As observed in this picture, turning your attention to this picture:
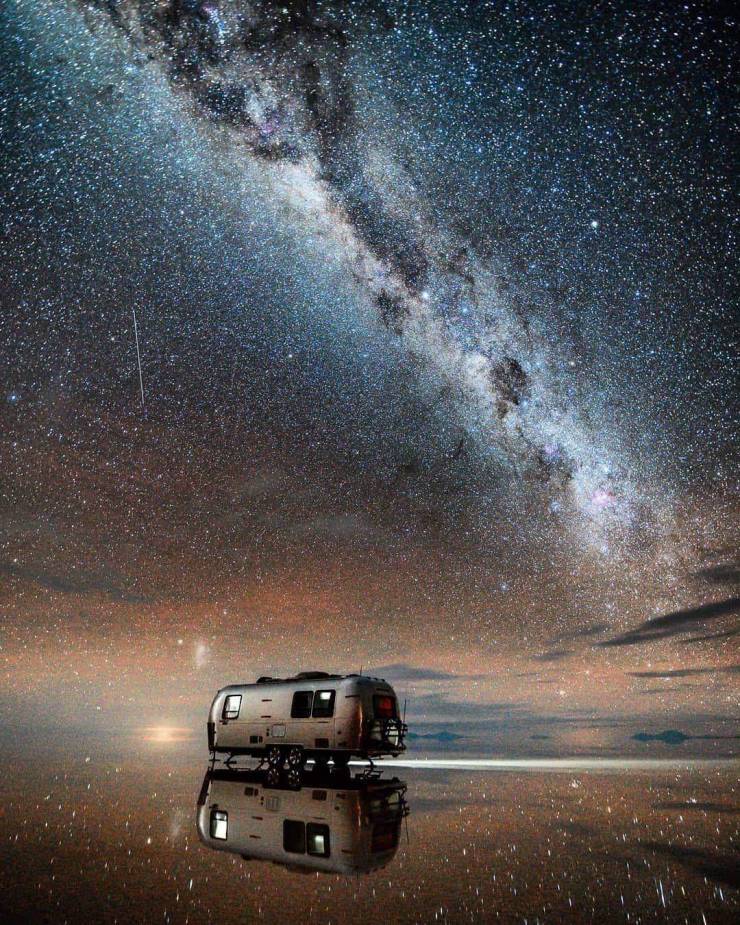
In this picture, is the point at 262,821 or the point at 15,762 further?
the point at 15,762

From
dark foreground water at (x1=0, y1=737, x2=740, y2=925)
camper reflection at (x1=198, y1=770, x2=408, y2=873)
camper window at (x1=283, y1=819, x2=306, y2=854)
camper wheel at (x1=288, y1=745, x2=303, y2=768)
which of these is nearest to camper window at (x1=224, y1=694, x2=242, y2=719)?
camper wheel at (x1=288, y1=745, x2=303, y2=768)

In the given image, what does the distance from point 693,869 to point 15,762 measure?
69.4ft

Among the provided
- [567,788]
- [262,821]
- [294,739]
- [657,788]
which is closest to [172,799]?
[262,821]

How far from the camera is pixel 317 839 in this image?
7742mm

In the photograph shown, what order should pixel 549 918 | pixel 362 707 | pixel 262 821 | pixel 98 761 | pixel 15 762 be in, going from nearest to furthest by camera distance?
pixel 549 918 → pixel 262 821 → pixel 362 707 → pixel 15 762 → pixel 98 761

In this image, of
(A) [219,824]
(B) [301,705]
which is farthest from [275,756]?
(A) [219,824]

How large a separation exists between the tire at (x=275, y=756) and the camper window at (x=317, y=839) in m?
7.64

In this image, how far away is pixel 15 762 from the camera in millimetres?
19547

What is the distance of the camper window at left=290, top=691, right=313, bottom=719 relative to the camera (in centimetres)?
1584

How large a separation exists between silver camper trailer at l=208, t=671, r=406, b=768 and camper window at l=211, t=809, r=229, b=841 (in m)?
5.19

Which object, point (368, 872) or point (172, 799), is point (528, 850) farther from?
point (172, 799)

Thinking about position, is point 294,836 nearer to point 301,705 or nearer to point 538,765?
point 301,705

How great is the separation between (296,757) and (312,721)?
1082mm

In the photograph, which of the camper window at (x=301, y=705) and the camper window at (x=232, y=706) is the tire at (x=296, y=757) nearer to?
the camper window at (x=301, y=705)
